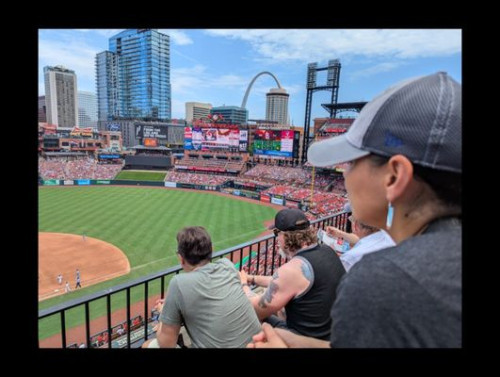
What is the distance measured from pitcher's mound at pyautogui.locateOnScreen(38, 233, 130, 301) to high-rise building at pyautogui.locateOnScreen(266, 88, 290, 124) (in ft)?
358

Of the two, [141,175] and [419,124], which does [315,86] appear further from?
[419,124]

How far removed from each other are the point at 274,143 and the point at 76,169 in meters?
30.0

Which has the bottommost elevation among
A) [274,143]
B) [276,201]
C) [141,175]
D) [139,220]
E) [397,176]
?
[139,220]

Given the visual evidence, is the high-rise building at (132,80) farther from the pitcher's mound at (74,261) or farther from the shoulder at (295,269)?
the shoulder at (295,269)

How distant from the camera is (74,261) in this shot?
1486 cm

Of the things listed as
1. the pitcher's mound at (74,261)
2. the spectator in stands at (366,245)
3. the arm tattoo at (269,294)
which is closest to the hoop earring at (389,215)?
the arm tattoo at (269,294)

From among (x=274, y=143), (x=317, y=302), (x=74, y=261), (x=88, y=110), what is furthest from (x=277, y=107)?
(x=317, y=302)

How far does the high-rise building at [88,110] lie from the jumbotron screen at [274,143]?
79.9m

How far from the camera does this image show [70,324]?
378 inches
